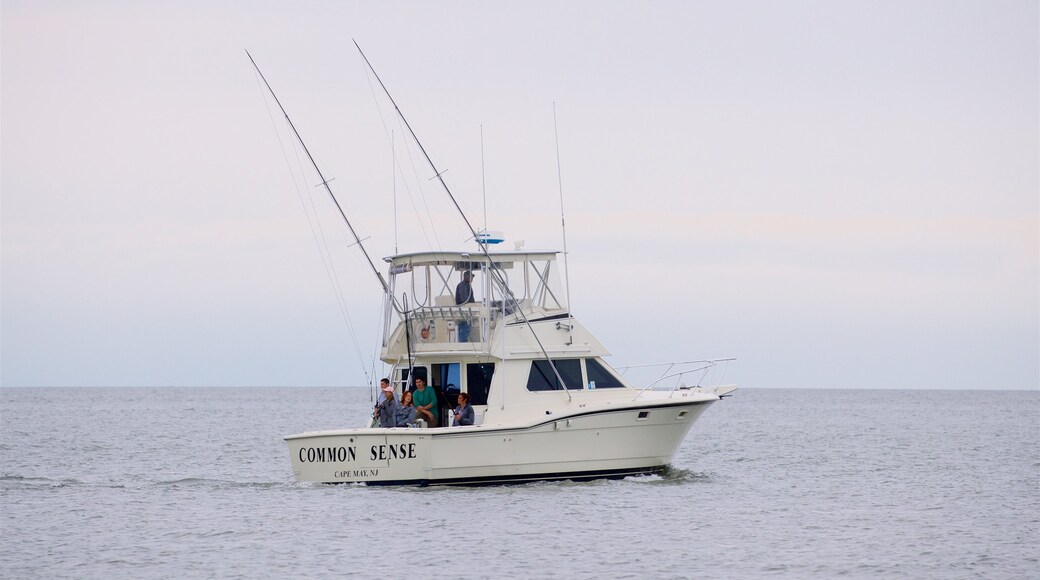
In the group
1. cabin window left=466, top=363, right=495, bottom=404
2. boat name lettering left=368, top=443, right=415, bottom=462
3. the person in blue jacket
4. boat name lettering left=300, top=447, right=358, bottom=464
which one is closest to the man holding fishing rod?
boat name lettering left=368, top=443, right=415, bottom=462

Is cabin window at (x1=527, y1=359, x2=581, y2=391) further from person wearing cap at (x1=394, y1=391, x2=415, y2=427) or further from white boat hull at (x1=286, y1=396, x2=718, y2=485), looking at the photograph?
person wearing cap at (x1=394, y1=391, x2=415, y2=427)

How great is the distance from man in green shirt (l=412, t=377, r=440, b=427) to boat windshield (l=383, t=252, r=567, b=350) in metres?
0.76

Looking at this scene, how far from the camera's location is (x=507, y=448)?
71.2 feet

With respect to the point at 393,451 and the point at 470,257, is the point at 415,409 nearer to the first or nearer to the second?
the point at 393,451

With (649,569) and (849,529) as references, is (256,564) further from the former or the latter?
(849,529)

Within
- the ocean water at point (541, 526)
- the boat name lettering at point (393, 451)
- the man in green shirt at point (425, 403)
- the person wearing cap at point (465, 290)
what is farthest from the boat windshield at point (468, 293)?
the ocean water at point (541, 526)

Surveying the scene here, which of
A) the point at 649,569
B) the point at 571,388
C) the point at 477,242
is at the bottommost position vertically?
the point at 649,569

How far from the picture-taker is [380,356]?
2412 centimetres

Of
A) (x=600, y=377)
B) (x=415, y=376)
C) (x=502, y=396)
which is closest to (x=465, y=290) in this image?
(x=415, y=376)

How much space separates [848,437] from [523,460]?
31.6 m

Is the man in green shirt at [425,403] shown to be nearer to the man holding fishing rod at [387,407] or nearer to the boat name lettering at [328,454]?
the man holding fishing rod at [387,407]

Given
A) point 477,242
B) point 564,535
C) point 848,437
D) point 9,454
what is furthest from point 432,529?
point 848,437

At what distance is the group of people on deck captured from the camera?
2212 cm

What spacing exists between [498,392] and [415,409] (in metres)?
1.40
